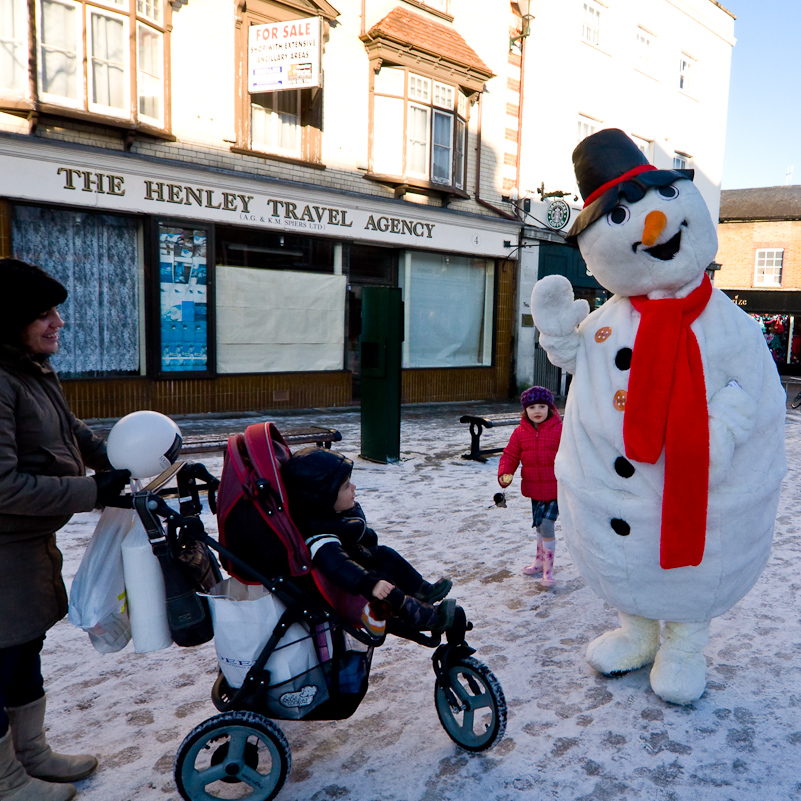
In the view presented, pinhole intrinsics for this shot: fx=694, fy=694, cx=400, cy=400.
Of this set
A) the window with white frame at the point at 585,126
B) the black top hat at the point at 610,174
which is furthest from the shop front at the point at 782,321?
the black top hat at the point at 610,174

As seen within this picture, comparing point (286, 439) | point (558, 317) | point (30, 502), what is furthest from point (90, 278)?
point (30, 502)

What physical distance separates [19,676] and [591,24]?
17154mm

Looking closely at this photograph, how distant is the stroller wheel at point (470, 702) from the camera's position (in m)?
2.58

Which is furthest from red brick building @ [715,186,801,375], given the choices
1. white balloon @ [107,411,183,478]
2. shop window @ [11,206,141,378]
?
white balloon @ [107,411,183,478]

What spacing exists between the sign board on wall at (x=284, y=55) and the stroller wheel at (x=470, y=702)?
30.1 feet

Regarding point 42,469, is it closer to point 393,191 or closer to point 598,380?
point 598,380

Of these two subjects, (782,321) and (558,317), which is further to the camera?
(782,321)

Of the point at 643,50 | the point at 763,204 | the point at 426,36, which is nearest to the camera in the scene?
the point at 426,36

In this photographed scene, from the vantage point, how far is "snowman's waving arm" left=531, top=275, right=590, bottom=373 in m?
3.16

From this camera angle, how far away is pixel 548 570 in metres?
4.36

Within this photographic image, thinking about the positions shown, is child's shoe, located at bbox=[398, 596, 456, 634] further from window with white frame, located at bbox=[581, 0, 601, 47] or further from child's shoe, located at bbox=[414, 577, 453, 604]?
window with white frame, located at bbox=[581, 0, 601, 47]

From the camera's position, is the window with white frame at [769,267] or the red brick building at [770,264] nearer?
the red brick building at [770,264]

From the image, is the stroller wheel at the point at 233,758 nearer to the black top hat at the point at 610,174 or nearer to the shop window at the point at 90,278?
the black top hat at the point at 610,174

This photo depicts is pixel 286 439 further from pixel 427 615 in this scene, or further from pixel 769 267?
pixel 769 267
